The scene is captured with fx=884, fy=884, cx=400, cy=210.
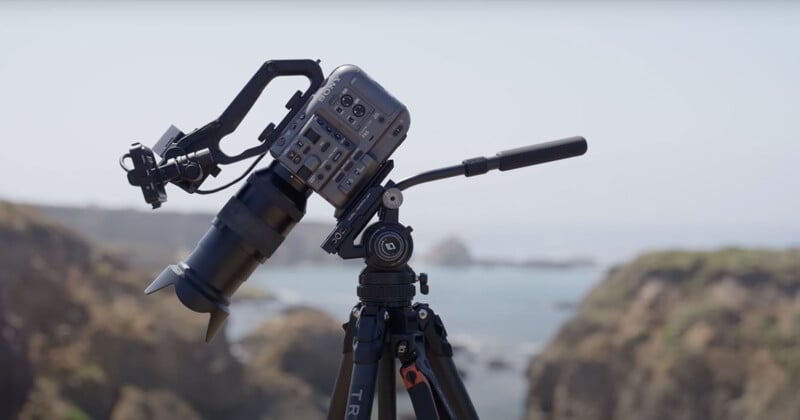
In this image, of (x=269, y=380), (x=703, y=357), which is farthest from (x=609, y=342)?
(x=269, y=380)

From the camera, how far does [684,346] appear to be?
14648 millimetres

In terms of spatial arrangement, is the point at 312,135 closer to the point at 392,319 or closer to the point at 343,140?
the point at 343,140

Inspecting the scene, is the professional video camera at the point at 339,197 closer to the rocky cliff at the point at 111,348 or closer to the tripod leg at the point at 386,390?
the tripod leg at the point at 386,390

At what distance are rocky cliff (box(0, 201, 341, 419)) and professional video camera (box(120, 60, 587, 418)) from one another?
8.25 metres

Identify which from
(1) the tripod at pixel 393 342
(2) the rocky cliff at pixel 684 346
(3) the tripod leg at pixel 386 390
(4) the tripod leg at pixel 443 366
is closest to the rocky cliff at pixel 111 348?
(2) the rocky cliff at pixel 684 346

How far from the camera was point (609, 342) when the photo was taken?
15.8 metres

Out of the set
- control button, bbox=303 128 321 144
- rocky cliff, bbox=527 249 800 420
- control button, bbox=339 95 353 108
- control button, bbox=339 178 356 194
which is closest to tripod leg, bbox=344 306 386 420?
control button, bbox=339 178 356 194

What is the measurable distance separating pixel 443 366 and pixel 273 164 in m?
1.24

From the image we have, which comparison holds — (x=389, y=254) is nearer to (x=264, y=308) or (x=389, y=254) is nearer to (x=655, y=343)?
(x=655, y=343)

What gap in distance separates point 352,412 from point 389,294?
539 millimetres

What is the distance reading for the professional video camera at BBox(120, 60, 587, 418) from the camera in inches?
154

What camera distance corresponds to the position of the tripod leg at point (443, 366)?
3971 mm

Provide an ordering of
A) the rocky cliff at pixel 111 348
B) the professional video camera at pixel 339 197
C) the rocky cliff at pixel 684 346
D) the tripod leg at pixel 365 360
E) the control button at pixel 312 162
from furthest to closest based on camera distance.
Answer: the rocky cliff at pixel 684 346, the rocky cliff at pixel 111 348, the control button at pixel 312 162, the professional video camera at pixel 339 197, the tripod leg at pixel 365 360

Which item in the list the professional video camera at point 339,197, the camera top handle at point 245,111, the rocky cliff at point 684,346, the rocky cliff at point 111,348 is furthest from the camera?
the rocky cliff at point 684,346
